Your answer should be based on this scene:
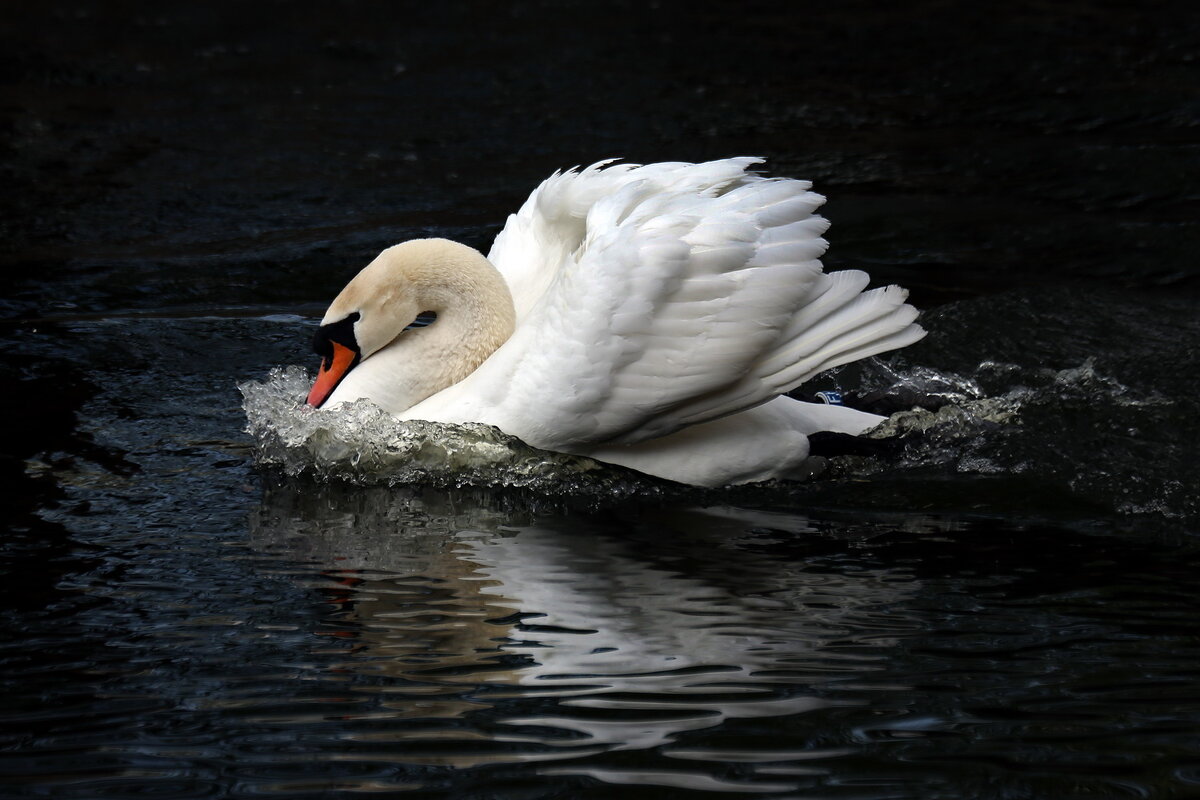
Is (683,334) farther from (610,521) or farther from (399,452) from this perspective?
(399,452)

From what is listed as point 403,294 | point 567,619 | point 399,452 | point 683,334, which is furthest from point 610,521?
point 403,294

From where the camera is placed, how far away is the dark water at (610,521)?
10.8 ft

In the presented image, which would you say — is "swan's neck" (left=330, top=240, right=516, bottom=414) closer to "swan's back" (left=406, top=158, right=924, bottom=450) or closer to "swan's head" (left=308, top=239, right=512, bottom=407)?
"swan's head" (left=308, top=239, right=512, bottom=407)

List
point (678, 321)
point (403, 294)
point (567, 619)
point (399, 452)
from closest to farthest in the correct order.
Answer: point (567, 619) → point (678, 321) → point (399, 452) → point (403, 294)

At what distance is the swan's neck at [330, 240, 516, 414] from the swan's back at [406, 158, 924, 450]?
393 millimetres

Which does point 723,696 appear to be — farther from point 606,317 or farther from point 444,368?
point 444,368

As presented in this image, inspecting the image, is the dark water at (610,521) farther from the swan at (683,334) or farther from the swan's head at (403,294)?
the swan's head at (403,294)

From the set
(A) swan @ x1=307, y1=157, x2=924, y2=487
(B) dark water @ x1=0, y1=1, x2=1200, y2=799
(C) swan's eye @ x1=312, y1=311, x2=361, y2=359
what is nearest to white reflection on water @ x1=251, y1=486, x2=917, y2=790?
(B) dark water @ x1=0, y1=1, x2=1200, y2=799

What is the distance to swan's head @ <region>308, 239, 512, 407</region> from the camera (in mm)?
5574

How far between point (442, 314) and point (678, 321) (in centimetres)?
103

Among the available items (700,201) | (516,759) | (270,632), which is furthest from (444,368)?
(516,759)

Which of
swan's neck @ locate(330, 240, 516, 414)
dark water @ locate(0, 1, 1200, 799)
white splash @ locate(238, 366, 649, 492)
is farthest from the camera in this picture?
swan's neck @ locate(330, 240, 516, 414)

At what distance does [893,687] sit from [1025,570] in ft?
3.47

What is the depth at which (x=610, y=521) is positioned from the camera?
5.04 m
